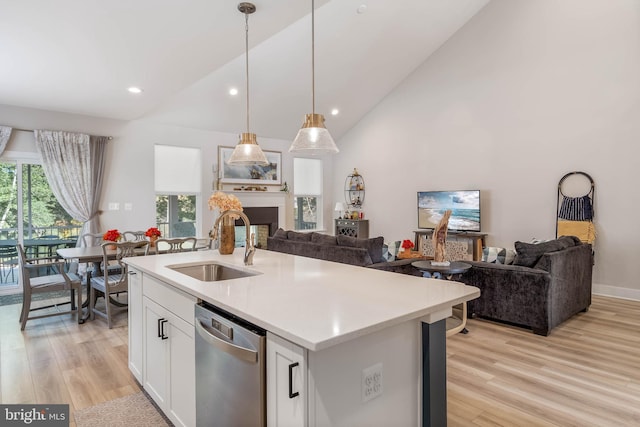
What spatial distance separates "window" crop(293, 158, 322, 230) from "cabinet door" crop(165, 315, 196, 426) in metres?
6.55

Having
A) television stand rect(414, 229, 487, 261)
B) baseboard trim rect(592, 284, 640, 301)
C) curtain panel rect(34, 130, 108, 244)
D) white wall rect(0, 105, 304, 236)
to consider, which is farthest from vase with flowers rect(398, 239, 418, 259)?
curtain panel rect(34, 130, 108, 244)

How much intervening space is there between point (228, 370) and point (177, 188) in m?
5.89

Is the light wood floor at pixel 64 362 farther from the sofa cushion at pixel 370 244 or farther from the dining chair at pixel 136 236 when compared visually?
the sofa cushion at pixel 370 244

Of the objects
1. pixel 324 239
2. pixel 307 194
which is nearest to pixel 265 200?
pixel 307 194

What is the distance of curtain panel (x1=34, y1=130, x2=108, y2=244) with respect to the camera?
5.48 meters

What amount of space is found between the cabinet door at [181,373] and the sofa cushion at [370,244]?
2521 mm

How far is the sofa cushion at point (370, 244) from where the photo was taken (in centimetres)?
428

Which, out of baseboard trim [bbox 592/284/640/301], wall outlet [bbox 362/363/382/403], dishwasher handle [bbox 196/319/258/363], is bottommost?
baseboard trim [bbox 592/284/640/301]

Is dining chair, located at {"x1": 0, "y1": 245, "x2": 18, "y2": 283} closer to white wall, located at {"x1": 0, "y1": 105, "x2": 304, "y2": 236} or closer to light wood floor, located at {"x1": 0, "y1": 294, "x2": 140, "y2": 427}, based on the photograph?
white wall, located at {"x1": 0, "y1": 105, "x2": 304, "y2": 236}

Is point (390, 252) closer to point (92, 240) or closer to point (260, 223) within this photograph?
Result: point (260, 223)

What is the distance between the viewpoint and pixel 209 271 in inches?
108

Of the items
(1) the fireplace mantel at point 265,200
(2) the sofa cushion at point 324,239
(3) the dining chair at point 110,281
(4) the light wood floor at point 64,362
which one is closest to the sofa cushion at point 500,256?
(2) the sofa cushion at point 324,239

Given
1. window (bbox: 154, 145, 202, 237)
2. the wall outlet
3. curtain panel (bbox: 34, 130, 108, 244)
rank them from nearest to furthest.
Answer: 1. the wall outlet
2. curtain panel (bbox: 34, 130, 108, 244)
3. window (bbox: 154, 145, 202, 237)

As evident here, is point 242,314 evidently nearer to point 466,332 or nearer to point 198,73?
point 466,332
